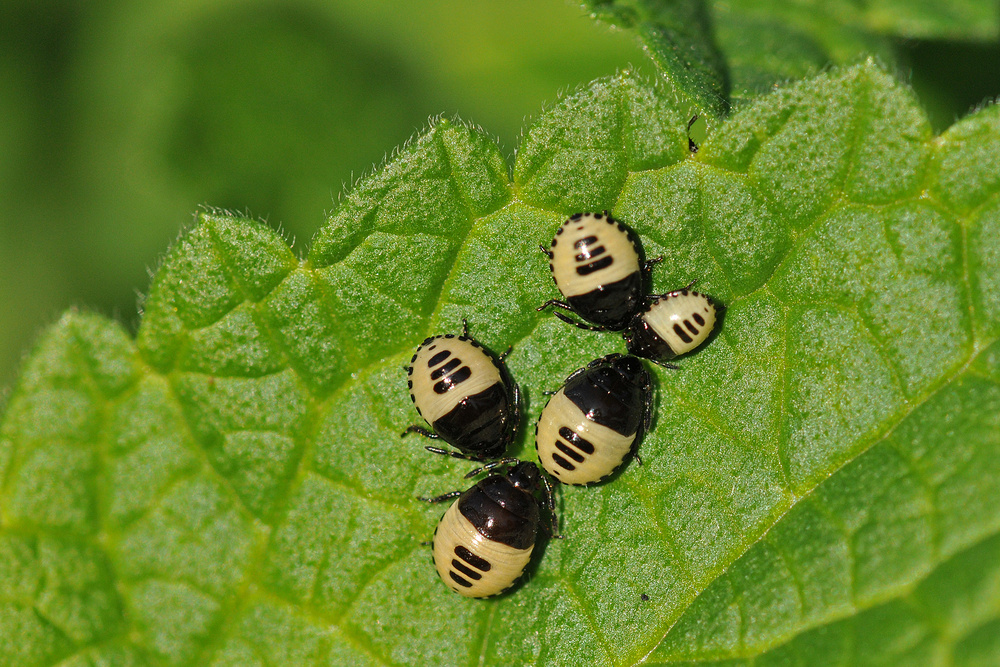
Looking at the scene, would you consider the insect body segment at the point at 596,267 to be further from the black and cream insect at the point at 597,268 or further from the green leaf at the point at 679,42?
the green leaf at the point at 679,42

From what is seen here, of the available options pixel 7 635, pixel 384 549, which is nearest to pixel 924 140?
pixel 384 549

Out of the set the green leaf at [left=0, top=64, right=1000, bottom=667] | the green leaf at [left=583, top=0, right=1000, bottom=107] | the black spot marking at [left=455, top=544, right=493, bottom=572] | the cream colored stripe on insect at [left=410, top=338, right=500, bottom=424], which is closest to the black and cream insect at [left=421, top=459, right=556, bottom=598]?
the black spot marking at [left=455, top=544, right=493, bottom=572]

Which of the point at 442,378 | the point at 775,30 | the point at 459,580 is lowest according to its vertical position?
the point at 459,580

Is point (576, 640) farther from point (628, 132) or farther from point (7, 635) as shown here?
point (7, 635)

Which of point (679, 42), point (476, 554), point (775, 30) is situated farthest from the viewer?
point (775, 30)

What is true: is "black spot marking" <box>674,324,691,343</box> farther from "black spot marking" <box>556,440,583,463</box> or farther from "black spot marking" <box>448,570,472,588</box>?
"black spot marking" <box>448,570,472,588</box>

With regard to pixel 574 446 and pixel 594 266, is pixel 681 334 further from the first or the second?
pixel 574 446

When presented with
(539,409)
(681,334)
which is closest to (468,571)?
(539,409)

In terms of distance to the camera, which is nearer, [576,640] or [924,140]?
[924,140]
